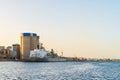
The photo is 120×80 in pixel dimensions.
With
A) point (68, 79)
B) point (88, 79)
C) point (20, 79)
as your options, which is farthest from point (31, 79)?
point (88, 79)

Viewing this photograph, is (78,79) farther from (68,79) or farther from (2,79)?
(2,79)

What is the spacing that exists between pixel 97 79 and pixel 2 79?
17.8 m

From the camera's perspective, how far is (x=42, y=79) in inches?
2331

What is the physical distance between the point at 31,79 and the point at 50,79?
11.8 feet

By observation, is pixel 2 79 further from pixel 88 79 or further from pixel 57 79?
pixel 88 79

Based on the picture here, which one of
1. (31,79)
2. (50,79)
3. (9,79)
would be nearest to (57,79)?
(50,79)

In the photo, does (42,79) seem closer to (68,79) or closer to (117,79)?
(68,79)

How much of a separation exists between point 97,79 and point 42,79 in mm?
10348

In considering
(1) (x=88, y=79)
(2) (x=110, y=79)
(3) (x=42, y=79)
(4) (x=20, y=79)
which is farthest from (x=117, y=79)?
(4) (x=20, y=79)

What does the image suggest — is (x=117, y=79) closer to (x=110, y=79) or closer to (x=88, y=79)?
(x=110, y=79)

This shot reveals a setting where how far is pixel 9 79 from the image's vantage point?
193ft

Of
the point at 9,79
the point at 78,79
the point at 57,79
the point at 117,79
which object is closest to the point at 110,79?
the point at 117,79

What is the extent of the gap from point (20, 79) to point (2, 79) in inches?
133

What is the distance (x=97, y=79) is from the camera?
194 feet
